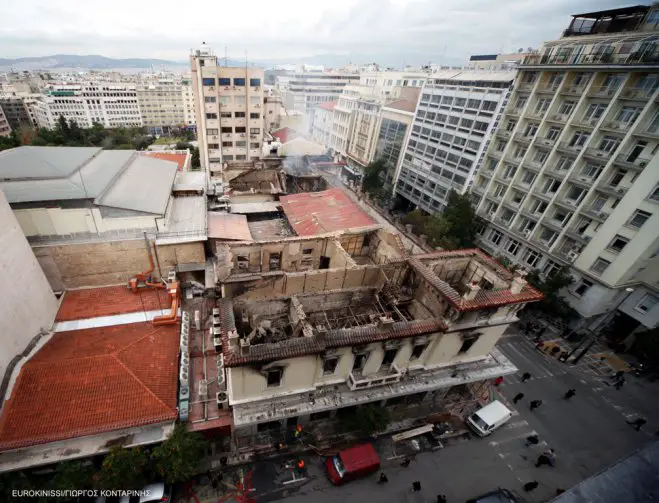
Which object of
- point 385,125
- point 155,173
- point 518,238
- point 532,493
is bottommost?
point 532,493

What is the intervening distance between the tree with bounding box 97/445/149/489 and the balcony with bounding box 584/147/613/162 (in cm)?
4585

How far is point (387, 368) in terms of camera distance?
21.1m

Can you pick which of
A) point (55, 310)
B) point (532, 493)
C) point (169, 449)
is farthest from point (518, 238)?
point (55, 310)

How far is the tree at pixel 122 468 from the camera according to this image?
14.9 metres

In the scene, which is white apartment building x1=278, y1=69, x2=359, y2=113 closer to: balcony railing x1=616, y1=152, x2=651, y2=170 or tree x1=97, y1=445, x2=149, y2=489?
balcony railing x1=616, y1=152, x2=651, y2=170

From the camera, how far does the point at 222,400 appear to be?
1889cm

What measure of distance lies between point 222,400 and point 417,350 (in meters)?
13.1

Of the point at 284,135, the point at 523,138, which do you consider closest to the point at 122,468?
the point at 523,138

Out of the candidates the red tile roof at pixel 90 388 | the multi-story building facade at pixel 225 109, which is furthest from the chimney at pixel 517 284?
the multi-story building facade at pixel 225 109

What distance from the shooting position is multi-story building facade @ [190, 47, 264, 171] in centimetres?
4934

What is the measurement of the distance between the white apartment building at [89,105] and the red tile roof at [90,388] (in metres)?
120

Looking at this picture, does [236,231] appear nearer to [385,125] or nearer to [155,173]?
[155,173]

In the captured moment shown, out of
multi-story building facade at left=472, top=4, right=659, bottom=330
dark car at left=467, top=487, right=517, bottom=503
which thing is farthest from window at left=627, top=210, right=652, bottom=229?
dark car at left=467, top=487, right=517, bottom=503

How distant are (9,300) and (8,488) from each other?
9.62 m
